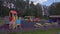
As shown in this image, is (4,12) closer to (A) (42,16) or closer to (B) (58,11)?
(A) (42,16)

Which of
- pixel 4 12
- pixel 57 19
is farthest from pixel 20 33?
pixel 57 19

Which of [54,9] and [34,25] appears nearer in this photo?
[34,25]

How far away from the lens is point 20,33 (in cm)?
551

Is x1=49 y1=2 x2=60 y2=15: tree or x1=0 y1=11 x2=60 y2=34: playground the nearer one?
x1=0 y1=11 x2=60 y2=34: playground

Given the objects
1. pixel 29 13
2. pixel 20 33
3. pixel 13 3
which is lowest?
pixel 20 33

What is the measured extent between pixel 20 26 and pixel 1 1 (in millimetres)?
1633

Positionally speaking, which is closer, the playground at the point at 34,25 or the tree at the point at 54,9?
the playground at the point at 34,25

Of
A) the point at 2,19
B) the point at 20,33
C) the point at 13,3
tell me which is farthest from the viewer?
the point at 13,3

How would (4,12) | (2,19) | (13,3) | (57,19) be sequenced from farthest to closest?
(57,19)
(13,3)
(4,12)
(2,19)

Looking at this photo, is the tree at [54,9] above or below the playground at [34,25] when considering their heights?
above

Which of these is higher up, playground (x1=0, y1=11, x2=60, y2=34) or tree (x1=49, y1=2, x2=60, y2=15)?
tree (x1=49, y1=2, x2=60, y2=15)

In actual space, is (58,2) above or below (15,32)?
above

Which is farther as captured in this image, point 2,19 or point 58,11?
point 58,11

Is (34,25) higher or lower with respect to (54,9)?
lower
